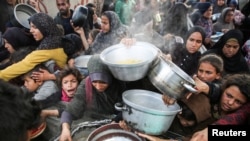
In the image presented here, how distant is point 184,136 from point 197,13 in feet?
11.4

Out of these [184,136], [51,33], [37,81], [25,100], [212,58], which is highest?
[25,100]

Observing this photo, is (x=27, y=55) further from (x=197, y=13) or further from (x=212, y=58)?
(x=197, y=13)

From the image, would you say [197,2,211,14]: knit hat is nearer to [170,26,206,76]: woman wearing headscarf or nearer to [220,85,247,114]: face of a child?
[170,26,206,76]: woman wearing headscarf

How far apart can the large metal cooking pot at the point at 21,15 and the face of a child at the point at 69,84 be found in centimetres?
142

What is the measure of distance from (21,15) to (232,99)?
303cm

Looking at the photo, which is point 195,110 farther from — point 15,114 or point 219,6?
point 219,6

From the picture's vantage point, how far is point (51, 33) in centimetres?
282

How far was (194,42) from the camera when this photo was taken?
3238mm

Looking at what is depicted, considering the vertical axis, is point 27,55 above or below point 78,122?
above

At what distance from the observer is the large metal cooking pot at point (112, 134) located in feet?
5.80

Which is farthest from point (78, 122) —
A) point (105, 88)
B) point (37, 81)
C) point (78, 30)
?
point (78, 30)

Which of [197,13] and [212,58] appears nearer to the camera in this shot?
[212,58]

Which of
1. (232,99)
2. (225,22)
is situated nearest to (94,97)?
(232,99)

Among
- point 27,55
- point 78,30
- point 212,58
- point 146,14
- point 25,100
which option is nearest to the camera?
point 25,100
